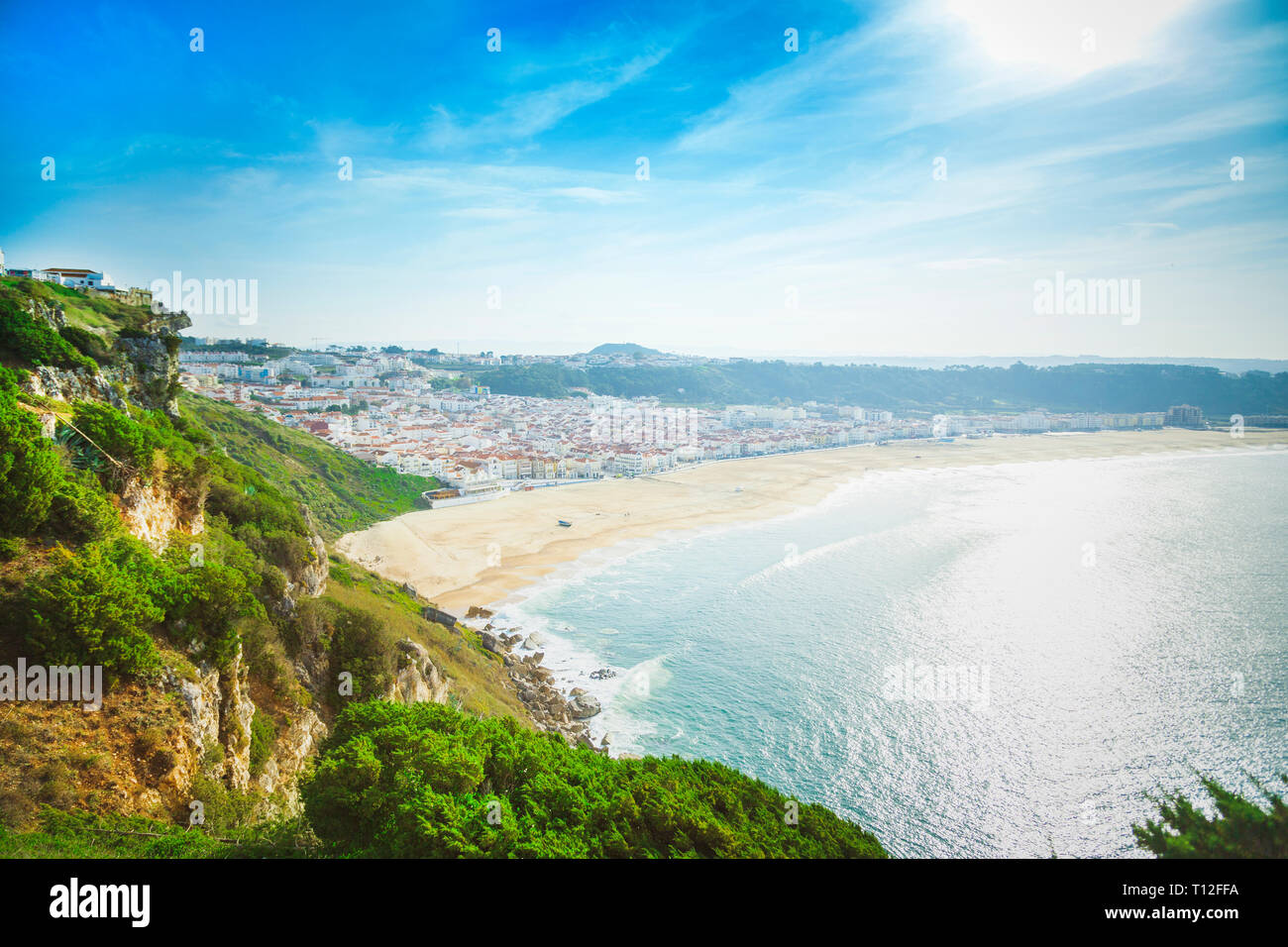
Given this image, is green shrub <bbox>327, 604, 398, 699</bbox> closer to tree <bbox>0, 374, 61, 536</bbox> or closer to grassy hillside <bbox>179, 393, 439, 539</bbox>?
tree <bbox>0, 374, 61, 536</bbox>

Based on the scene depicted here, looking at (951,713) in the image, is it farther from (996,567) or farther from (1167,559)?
(1167,559)

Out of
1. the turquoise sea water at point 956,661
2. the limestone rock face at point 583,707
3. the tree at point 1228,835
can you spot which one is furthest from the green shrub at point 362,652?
the tree at point 1228,835

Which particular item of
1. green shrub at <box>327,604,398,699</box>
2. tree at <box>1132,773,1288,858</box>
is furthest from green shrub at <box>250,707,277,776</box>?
tree at <box>1132,773,1288,858</box>

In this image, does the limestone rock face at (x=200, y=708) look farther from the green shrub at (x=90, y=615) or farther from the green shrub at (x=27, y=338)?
the green shrub at (x=27, y=338)

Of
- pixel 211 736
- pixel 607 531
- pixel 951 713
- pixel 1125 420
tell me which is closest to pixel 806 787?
pixel 951 713

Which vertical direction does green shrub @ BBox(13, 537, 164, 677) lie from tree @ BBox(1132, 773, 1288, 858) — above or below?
above
